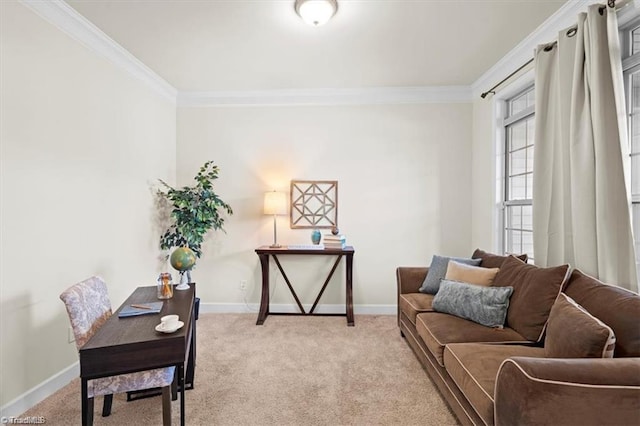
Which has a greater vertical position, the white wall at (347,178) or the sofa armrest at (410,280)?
the white wall at (347,178)

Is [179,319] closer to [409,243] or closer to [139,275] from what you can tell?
[139,275]

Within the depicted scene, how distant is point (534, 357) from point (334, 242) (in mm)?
2208

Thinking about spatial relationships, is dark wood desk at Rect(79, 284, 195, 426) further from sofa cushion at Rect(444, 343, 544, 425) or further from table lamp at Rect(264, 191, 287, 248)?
table lamp at Rect(264, 191, 287, 248)

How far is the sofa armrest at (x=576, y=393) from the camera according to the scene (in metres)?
1.11

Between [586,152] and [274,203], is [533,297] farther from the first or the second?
[274,203]

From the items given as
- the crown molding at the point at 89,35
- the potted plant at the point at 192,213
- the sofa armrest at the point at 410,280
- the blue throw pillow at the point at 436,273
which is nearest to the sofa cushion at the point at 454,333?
the blue throw pillow at the point at 436,273

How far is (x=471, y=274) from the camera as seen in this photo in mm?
A: 2523

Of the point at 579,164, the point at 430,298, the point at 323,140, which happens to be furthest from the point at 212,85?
the point at 579,164

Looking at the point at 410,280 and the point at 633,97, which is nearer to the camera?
the point at 633,97

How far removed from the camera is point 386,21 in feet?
7.70

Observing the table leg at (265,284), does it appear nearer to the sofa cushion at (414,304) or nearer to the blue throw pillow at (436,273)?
the sofa cushion at (414,304)

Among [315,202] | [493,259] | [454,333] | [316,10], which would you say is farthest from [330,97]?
[454,333]

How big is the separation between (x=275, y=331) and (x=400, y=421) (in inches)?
66.6

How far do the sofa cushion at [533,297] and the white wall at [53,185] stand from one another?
3110 millimetres
